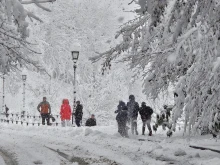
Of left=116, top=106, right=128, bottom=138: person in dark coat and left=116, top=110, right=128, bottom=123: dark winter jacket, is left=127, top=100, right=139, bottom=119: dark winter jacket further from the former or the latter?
left=116, top=110, right=128, bottom=123: dark winter jacket

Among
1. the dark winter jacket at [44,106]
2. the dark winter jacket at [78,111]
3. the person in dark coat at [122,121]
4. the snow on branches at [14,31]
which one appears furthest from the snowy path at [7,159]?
the dark winter jacket at [44,106]

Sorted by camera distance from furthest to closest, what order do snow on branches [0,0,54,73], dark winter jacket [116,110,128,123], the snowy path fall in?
dark winter jacket [116,110,128,123]
the snowy path
snow on branches [0,0,54,73]

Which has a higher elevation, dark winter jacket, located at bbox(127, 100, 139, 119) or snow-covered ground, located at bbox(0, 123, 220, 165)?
dark winter jacket, located at bbox(127, 100, 139, 119)

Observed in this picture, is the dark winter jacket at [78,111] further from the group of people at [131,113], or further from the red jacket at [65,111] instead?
the group of people at [131,113]

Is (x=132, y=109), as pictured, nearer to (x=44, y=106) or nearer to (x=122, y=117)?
(x=122, y=117)

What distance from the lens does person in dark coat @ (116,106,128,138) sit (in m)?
17.6

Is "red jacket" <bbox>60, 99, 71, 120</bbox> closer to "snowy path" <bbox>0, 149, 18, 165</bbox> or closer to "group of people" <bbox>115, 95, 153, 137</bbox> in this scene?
"group of people" <bbox>115, 95, 153, 137</bbox>

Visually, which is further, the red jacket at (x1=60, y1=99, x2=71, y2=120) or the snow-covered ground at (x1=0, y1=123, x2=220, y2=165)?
the red jacket at (x1=60, y1=99, x2=71, y2=120)

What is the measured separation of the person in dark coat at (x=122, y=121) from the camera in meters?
17.6

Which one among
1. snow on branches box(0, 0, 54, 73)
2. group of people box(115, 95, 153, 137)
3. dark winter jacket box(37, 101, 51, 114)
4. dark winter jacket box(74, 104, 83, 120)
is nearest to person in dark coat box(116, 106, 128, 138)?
group of people box(115, 95, 153, 137)

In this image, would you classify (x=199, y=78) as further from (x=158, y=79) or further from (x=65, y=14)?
(x=65, y=14)

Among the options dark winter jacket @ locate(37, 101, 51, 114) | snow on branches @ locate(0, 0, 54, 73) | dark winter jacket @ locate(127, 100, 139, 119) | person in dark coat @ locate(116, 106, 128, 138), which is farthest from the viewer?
dark winter jacket @ locate(37, 101, 51, 114)

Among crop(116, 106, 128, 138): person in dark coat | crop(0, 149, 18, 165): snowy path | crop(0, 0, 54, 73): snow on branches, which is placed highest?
crop(0, 0, 54, 73): snow on branches

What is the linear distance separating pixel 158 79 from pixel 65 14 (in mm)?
30567
